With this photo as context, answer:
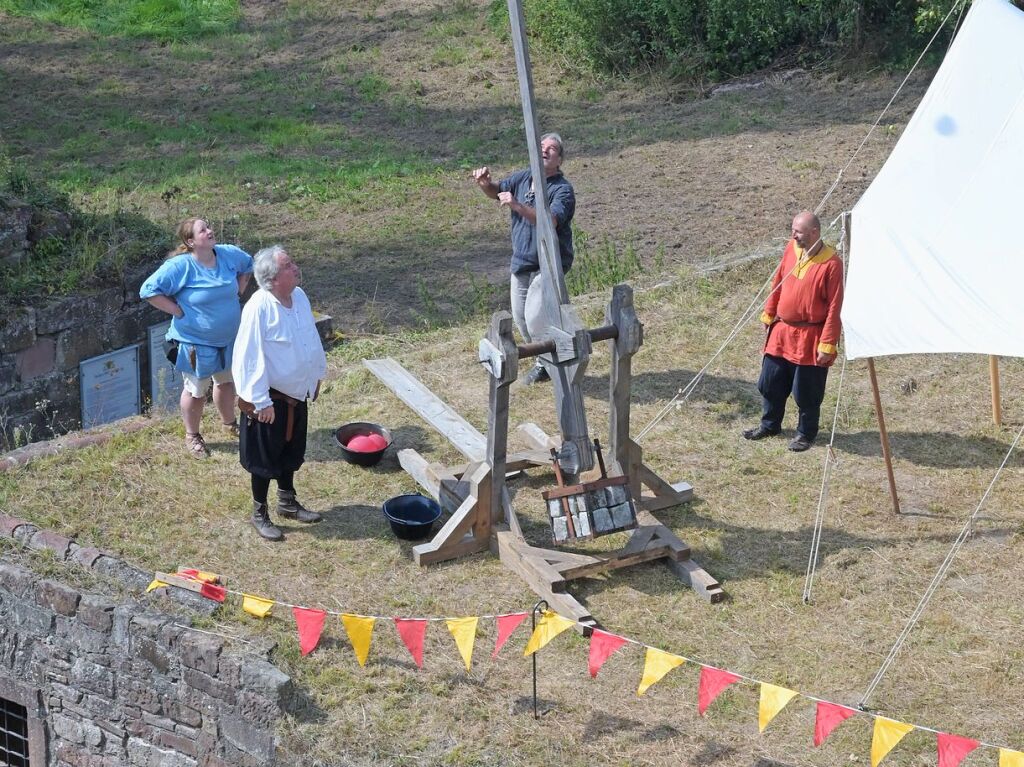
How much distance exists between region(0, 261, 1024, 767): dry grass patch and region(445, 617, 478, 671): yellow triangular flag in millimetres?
252

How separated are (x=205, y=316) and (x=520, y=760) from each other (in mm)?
3331

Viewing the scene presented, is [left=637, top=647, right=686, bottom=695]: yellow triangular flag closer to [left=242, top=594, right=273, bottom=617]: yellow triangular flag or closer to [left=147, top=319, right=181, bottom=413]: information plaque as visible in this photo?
[left=242, top=594, right=273, bottom=617]: yellow triangular flag

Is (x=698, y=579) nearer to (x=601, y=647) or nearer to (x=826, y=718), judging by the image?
(x=601, y=647)

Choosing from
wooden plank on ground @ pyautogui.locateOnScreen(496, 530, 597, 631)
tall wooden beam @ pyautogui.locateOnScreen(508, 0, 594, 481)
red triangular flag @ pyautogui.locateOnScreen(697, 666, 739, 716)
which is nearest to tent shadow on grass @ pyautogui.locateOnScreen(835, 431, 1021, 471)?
tall wooden beam @ pyautogui.locateOnScreen(508, 0, 594, 481)

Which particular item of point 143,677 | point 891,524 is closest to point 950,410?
point 891,524

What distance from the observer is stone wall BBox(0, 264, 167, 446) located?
29.4 feet

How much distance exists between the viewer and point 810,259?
6914 millimetres

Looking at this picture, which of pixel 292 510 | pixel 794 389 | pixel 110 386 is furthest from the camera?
pixel 110 386

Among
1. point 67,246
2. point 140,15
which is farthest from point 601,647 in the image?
point 140,15

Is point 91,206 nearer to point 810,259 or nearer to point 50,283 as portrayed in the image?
point 50,283

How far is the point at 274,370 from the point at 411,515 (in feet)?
3.82

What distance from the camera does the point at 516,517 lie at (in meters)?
6.37

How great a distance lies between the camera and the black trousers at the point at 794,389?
7191mm

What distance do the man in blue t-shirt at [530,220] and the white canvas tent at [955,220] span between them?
175cm
